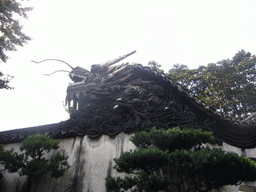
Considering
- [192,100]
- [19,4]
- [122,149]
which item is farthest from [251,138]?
[19,4]

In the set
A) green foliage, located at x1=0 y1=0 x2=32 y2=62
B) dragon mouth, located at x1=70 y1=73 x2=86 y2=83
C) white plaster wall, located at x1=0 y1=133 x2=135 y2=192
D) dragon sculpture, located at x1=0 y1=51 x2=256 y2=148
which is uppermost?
green foliage, located at x1=0 y1=0 x2=32 y2=62

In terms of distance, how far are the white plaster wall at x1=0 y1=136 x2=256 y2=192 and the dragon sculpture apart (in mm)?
234

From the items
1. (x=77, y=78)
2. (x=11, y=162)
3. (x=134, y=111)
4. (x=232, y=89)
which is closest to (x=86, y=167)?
(x=11, y=162)

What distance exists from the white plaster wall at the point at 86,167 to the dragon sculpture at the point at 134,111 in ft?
0.77

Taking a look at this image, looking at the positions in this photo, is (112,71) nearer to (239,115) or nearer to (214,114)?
(214,114)

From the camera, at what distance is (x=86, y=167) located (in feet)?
15.3

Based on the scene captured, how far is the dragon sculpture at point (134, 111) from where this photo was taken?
16.8 feet

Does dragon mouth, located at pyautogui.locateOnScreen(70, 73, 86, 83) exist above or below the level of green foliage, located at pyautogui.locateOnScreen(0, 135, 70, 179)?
above

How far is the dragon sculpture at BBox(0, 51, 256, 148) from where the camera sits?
5109mm

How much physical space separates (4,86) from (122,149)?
7.24 metres

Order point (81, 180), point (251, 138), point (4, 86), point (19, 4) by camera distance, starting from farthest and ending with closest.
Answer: point (19, 4) → point (4, 86) → point (251, 138) → point (81, 180)

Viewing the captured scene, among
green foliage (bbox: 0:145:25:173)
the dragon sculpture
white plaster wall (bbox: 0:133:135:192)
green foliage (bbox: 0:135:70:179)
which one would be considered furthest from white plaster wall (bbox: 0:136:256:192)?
green foliage (bbox: 0:145:25:173)

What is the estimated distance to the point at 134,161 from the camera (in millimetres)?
3010

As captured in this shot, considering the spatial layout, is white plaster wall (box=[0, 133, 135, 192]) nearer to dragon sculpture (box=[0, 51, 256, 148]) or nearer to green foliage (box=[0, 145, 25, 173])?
dragon sculpture (box=[0, 51, 256, 148])
